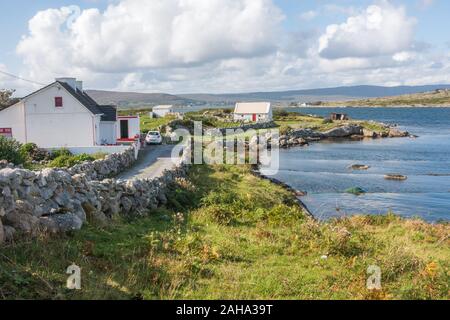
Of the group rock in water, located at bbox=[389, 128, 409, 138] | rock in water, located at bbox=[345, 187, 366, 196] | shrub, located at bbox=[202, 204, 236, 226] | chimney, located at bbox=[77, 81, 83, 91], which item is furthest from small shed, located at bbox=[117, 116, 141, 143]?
rock in water, located at bbox=[389, 128, 409, 138]

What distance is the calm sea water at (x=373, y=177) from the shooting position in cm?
2986

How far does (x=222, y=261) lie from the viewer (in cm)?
1156

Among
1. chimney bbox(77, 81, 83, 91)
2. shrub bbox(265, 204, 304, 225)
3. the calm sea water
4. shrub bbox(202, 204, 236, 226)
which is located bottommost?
the calm sea water

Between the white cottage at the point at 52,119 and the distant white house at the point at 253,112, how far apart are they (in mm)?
66394

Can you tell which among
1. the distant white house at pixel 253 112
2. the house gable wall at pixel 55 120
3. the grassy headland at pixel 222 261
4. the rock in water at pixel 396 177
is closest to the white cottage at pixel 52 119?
the house gable wall at pixel 55 120

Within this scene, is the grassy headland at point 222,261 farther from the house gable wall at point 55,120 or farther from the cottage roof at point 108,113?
the cottage roof at point 108,113

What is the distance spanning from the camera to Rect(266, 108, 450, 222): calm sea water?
29.9 m

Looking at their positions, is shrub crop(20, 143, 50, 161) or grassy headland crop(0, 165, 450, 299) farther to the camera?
shrub crop(20, 143, 50, 161)

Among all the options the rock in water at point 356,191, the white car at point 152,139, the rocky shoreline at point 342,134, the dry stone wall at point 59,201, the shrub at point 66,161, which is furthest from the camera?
the rocky shoreline at point 342,134

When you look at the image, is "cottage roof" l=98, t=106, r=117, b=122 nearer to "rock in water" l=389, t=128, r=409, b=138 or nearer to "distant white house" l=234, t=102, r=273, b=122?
"distant white house" l=234, t=102, r=273, b=122

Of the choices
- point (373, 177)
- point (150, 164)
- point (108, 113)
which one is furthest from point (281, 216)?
point (108, 113)

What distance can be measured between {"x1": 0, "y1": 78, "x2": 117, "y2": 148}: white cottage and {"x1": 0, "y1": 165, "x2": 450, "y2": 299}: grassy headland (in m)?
25.4

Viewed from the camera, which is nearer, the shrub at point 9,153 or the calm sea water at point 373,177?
the shrub at point 9,153

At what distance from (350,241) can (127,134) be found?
128 feet
